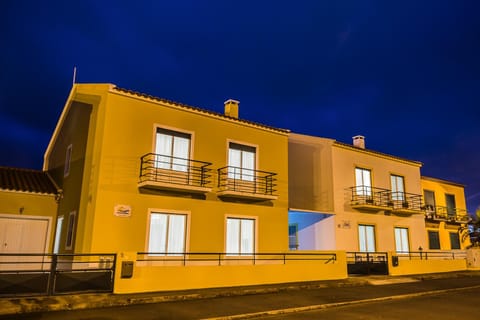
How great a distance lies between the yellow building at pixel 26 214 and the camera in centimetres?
1507

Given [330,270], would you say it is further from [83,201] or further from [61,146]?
[61,146]

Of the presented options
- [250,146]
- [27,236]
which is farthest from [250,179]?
[27,236]

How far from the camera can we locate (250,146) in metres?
17.4

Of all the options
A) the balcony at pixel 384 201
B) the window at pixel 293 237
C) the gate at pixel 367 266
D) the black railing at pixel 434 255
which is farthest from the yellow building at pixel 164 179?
the black railing at pixel 434 255

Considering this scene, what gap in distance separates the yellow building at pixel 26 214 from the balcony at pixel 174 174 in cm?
Answer: 502

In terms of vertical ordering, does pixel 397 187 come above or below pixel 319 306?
above

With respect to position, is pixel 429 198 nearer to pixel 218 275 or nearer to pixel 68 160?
pixel 218 275

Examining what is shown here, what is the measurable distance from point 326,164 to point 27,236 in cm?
1454

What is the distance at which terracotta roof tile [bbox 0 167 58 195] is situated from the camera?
15.6m

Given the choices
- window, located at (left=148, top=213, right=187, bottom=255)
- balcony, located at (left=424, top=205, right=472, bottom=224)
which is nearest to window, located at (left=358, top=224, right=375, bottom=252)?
balcony, located at (left=424, top=205, right=472, bottom=224)

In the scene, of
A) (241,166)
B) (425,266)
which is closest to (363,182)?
(425,266)

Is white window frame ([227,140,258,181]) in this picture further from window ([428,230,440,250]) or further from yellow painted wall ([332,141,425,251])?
window ([428,230,440,250])

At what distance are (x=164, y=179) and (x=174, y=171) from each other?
577 mm

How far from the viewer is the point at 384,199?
2266cm
